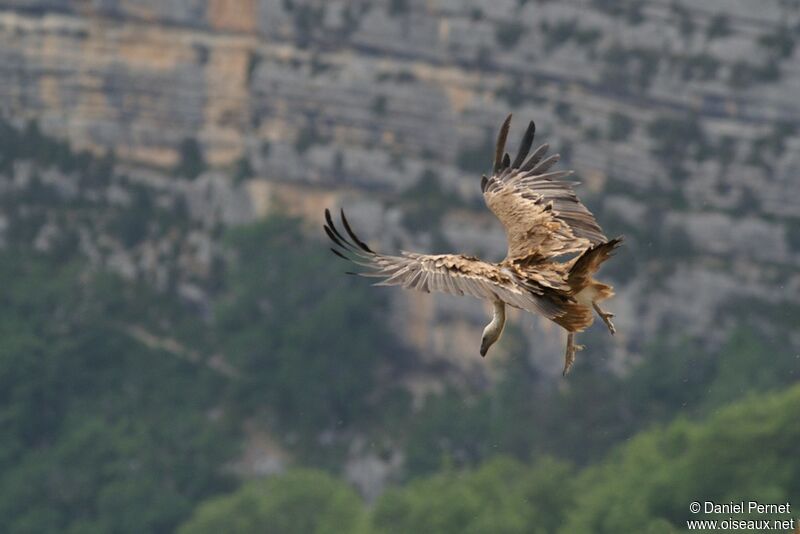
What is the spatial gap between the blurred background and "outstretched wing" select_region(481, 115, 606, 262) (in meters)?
44.2

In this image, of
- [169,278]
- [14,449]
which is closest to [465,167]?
[169,278]

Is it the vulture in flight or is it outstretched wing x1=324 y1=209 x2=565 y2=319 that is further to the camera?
the vulture in flight

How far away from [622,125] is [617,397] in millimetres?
9622

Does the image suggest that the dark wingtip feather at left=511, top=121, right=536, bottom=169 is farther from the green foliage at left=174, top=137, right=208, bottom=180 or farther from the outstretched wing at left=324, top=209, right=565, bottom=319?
the green foliage at left=174, top=137, right=208, bottom=180

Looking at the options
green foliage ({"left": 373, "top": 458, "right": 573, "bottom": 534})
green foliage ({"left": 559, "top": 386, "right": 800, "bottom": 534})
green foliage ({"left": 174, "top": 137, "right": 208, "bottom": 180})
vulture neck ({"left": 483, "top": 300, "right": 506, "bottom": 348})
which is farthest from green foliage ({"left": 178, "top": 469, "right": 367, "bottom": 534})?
vulture neck ({"left": 483, "top": 300, "right": 506, "bottom": 348})

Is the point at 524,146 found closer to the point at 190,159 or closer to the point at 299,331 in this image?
the point at 299,331

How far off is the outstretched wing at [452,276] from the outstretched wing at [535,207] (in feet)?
5.76

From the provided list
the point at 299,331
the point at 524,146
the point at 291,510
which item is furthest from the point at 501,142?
the point at 299,331

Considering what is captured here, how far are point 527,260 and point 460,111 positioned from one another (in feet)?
208

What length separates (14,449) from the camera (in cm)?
8712

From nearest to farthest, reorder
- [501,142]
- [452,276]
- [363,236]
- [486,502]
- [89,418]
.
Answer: [452,276]
[501,142]
[486,502]
[363,236]
[89,418]

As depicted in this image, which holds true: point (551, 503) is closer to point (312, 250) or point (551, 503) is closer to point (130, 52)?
point (312, 250)

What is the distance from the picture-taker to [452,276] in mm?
22969

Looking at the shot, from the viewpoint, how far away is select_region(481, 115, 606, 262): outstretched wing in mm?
25603
